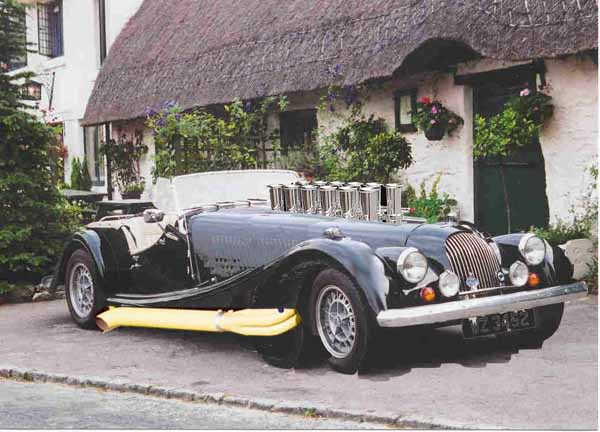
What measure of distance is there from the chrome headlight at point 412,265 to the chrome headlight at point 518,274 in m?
0.80

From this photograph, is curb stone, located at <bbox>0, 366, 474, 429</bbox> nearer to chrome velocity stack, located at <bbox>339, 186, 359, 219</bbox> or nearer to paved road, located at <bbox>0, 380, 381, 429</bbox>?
paved road, located at <bbox>0, 380, 381, 429</bbox>

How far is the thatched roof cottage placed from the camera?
34.8 feet

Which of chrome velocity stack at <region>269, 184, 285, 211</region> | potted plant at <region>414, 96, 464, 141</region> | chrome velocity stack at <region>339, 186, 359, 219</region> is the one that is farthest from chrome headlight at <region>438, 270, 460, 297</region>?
potted plant at <region>414, 96, 464, 141</region>

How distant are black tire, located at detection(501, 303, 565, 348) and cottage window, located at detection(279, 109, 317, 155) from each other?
7765 mm

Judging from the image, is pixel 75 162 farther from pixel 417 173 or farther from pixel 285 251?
pixel 285 251

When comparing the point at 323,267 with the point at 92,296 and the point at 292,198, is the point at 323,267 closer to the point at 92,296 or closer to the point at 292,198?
the point at 292,198

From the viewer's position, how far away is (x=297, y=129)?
15.1 metres

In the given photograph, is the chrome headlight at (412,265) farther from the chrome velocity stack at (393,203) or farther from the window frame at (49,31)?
the window frame at (49,31)

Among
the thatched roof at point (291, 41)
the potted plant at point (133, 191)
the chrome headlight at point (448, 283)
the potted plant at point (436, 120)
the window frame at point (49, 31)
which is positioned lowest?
the chrome headlight at point (448, 283)

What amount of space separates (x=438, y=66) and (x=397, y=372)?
676 centimetres

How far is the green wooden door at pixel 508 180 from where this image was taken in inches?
453

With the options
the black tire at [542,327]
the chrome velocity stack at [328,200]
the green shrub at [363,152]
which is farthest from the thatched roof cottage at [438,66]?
the chrome velocity stack at [328,200]

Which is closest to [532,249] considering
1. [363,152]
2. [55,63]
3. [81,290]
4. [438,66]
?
[81,290]

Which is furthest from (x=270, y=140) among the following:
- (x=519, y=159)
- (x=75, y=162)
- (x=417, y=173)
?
(x=75, y=162)
